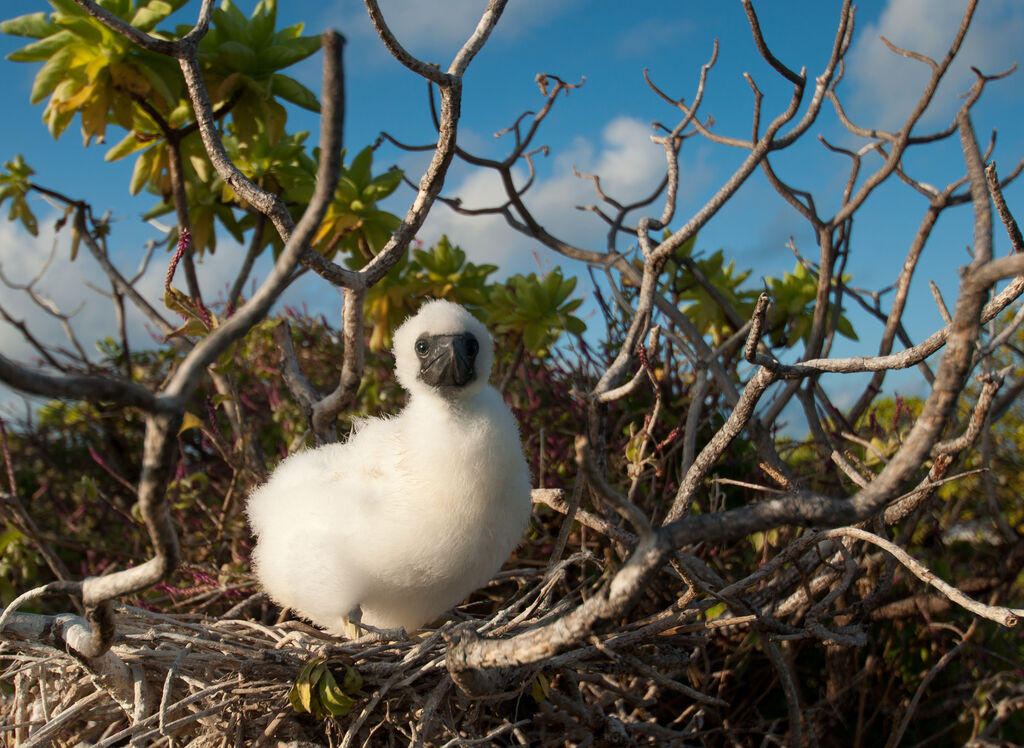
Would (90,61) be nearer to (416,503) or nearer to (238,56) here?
(238,56)

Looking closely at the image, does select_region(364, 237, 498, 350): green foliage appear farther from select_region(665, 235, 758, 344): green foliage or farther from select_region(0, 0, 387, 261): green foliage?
select_region(665, 235, 758, 344): green foliage

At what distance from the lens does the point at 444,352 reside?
73.4 inches

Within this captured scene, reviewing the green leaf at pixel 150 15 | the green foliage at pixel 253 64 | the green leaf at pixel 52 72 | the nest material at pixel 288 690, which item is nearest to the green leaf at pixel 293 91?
the green foliage at pixel 253 64

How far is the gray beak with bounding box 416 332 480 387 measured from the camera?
1.85 meters

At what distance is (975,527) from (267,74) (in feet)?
12.0

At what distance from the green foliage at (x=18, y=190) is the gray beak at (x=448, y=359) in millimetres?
2241

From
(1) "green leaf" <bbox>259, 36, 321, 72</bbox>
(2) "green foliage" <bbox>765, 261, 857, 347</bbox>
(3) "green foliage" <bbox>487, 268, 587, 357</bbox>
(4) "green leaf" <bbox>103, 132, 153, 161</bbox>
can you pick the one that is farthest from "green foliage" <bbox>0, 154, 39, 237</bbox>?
(2) "green foliage" <bbox>765, 261, 857, 347</bbox>

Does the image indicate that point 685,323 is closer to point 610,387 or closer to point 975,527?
point 610,387

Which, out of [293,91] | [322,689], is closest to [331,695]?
[322,689]

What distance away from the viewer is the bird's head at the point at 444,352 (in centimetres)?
186

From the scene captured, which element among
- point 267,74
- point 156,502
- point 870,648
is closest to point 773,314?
point 870,648

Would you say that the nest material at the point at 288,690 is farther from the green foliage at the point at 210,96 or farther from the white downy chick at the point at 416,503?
the green foliage at the point at 210,96

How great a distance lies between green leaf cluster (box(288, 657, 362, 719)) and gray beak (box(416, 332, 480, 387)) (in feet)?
2.23

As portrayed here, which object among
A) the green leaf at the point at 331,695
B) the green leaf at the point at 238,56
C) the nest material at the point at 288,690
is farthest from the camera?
the green leaf at the point at 238,56
